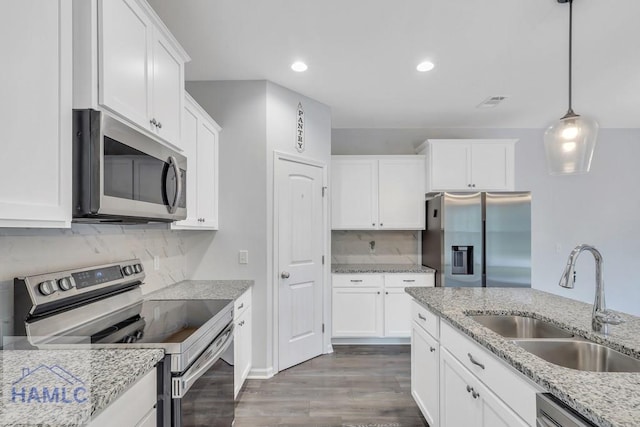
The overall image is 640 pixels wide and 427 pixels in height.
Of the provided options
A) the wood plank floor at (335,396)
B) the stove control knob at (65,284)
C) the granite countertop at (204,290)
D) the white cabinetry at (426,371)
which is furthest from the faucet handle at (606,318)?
the stove control knob at (65,284)

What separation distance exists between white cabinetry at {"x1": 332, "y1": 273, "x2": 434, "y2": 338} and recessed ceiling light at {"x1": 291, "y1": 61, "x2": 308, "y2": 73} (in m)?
2.14

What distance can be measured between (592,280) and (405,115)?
3.39 m

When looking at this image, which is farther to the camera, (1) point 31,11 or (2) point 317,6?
(2) point 317,6

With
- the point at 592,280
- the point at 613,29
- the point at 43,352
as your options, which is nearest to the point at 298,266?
the point at 43,352

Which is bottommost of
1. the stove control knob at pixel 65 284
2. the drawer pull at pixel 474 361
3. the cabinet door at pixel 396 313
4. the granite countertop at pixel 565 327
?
the cabinet door at pixel 396 313

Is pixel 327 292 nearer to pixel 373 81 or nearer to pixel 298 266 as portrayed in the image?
pixel 298 266

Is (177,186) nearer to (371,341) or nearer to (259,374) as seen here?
(259,374)

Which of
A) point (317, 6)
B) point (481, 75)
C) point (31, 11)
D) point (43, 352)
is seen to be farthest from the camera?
point (481, 75)

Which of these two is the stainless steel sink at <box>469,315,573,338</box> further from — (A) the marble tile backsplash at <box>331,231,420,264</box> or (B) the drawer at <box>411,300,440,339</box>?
(A) the marble tile backsplash at <box>331,231,420,264</box>

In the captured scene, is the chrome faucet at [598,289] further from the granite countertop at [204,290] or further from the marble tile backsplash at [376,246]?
the marble tile backsplash at [376,246]

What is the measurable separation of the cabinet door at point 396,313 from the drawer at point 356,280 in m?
0.16

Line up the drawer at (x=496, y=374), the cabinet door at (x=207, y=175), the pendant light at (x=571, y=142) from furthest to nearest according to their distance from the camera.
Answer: the cabinet door at (x=207, y=175) < the pendant light at (x=571, y=142) < the drawer at (x=496, y=374)

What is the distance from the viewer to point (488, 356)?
1337 mm

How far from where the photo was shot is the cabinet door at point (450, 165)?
381 centimetres
